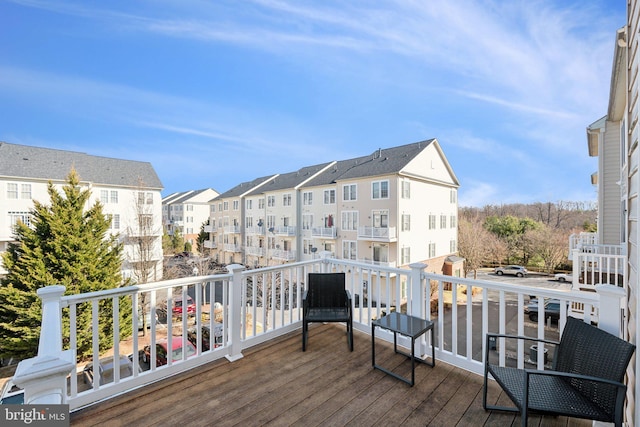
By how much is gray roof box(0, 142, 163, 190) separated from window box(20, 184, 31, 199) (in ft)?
1.81

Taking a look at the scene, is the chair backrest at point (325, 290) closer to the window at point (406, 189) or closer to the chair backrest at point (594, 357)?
the chair backrest at point (594, 357)

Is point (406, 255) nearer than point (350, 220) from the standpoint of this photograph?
Yes

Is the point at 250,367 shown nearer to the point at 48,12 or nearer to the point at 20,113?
the point at 48,12

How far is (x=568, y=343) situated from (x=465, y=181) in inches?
827

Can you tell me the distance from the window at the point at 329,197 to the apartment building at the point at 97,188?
10.7 metres

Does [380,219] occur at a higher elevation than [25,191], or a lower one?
lower

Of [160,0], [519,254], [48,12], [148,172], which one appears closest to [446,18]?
[160,0]

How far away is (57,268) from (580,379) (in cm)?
1370

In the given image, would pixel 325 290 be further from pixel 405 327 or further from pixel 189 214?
pixel 189 214

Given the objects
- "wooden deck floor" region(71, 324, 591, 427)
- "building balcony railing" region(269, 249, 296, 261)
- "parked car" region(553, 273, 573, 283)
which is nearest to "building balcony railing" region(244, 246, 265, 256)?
"building balcony railing" region(269, 249, 296, 261)

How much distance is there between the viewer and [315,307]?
3846mm

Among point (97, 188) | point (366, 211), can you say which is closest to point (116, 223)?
point (97, 188)

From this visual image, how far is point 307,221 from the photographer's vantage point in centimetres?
2083

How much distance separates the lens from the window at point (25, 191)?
1616 cm
